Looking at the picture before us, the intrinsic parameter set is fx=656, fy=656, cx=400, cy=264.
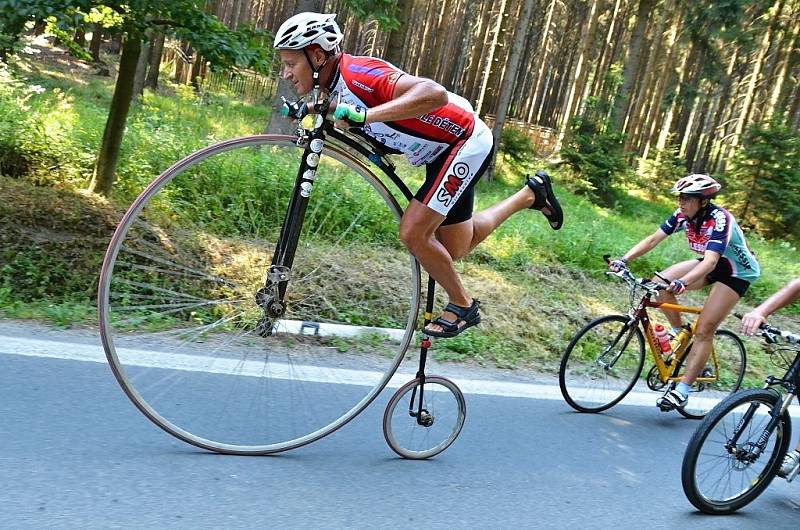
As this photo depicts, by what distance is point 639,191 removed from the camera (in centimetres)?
2531

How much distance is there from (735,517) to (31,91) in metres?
11.1

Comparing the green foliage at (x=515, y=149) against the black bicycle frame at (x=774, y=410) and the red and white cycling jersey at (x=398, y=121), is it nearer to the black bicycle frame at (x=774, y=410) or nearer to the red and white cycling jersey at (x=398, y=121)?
the black bicycle frame at (x=774, y=410)

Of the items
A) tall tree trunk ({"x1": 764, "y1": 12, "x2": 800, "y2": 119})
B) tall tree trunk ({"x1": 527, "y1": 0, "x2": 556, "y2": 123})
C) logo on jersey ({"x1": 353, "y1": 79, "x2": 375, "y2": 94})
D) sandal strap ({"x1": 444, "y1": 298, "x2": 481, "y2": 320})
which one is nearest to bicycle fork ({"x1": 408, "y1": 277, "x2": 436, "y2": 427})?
sandal strap ({"x1": 444, "y1": 298, "x2": 481, "y2": 320})

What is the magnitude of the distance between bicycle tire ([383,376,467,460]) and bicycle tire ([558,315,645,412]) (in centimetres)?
149

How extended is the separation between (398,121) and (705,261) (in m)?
3.27

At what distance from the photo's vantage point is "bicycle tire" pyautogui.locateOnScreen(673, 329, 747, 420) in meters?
6.20

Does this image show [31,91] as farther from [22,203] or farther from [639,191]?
[639,191]

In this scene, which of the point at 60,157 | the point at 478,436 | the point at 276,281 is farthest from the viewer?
the point at 60,157

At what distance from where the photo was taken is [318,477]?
146 inches

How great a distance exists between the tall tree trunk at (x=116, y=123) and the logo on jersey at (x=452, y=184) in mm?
5040

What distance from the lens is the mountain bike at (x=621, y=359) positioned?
564 centimetres

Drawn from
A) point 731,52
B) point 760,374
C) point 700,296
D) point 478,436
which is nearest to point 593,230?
point 700,296

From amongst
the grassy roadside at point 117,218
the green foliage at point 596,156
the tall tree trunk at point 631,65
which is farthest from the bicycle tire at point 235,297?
the tall tree trunk at point 631,65

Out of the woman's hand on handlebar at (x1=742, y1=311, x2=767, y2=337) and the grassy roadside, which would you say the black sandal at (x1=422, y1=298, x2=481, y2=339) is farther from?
the grassy roadside
